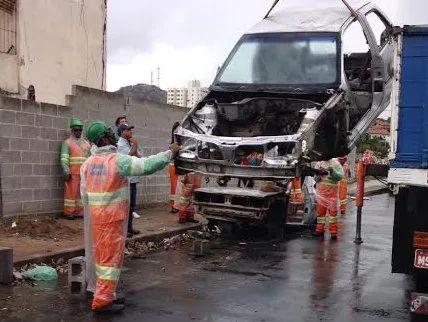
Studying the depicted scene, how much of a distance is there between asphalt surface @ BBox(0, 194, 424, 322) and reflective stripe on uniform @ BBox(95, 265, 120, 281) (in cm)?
36

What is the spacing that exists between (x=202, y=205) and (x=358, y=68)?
3314 millimetres

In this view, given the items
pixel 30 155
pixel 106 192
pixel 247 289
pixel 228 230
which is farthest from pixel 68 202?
pixel 106 192

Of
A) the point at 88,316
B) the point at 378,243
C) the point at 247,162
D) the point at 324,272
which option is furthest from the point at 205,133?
the point at 378,243

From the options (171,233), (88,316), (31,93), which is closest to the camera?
(88,316)

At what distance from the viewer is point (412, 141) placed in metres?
5.15

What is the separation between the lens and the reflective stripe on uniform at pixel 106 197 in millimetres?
5785

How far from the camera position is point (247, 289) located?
22.8ft

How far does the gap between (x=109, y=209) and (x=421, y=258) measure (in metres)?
2.76

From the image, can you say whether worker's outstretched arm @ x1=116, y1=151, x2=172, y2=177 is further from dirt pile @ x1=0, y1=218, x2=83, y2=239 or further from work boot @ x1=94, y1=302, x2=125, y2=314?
dirt pile @ x1=0, y1=218, x2=83, y2=239

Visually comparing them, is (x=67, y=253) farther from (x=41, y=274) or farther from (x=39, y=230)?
(x=39, y=230)

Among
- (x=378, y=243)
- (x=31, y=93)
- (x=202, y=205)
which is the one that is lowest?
(x=378, y=243)

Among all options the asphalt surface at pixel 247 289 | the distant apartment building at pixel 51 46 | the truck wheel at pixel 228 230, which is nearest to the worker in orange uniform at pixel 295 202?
the truck wheel at pixel 228 230

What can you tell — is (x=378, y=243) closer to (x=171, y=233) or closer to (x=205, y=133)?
(x=171, y=233)

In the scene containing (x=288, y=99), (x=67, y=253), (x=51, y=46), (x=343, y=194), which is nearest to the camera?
(x=67, y=253)
